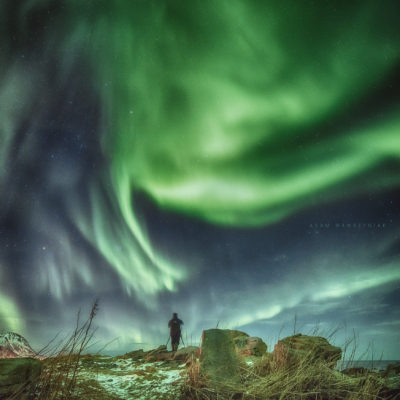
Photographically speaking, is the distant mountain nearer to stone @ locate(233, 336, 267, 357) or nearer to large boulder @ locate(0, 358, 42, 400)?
large boulder @ locate(0, 358, 42, 400)

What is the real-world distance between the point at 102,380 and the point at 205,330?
120 inches

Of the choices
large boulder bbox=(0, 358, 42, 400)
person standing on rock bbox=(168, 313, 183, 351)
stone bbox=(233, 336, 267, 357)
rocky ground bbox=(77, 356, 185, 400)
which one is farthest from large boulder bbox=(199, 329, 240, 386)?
person standing on rock bbox=(168, 313, 183, 351)

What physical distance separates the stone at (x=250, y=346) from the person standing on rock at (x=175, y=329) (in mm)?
5862

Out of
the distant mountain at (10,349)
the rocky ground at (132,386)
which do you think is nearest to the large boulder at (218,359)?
the rocky ground at (132,386)

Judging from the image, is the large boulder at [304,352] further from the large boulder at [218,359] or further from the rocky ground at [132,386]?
the rocky ground at [132,386]

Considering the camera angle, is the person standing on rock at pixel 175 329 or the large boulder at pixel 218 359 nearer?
the large boulder at pixel 218 359

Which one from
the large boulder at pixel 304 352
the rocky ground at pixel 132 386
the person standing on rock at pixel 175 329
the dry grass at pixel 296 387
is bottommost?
the rocky ground at pixel 132 386

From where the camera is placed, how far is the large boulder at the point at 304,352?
6527mm

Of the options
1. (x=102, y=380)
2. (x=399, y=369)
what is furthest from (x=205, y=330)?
(x=399, y=369)

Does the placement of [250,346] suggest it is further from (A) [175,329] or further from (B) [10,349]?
(B) [10,349]

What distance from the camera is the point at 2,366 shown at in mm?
4402

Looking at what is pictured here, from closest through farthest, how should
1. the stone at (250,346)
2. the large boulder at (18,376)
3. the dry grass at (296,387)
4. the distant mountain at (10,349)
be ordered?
the large boulder at (18,376), the distant mountain at (10,349), the dry grass at (296,387), the stone at (250,346)

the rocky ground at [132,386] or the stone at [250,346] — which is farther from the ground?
the stone at [250,346]

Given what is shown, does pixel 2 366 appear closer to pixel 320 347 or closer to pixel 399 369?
pixel 320 347
